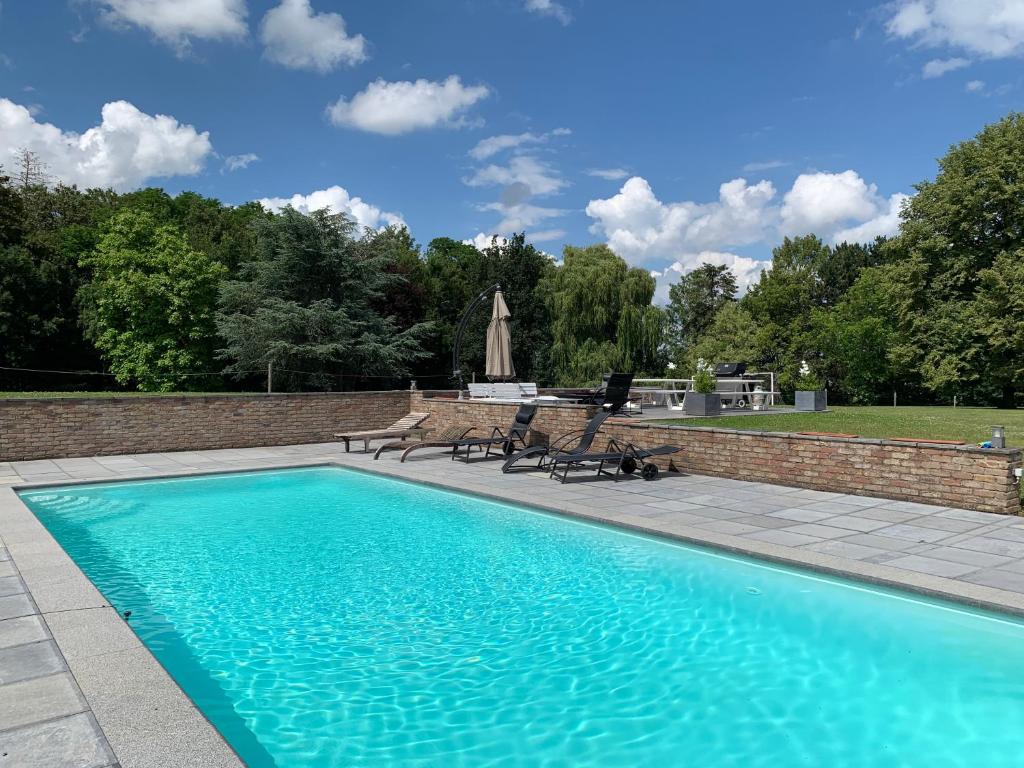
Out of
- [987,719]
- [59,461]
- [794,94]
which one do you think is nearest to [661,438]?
[987,719]

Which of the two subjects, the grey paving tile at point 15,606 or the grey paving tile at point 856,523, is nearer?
the grey paving tile at point 15,606

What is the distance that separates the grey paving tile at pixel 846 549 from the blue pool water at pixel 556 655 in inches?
17.6

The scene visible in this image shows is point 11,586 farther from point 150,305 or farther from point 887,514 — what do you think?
point 150,305

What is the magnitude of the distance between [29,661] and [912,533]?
6.36 meters

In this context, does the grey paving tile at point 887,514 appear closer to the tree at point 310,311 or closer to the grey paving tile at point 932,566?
the grey paving tile at point 932,566

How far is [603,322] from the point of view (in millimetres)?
30797

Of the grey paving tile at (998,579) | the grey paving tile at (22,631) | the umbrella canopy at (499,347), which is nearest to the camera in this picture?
the grey paving tile at (22,631)

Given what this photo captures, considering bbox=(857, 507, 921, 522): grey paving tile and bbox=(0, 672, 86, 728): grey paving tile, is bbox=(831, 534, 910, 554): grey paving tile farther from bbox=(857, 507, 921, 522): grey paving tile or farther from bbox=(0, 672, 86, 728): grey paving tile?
bbox=(0, 672, 86, 728): grey paving tile

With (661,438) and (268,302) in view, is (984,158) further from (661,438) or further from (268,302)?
(268,302)

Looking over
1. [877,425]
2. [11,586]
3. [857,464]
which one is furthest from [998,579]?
[877,425]

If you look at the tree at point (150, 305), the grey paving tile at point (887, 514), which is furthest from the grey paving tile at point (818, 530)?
the tree at point (150, 305)

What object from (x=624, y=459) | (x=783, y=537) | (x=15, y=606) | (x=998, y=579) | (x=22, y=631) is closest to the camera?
(x=22, y=631)

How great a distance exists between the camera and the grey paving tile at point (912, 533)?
5.76m

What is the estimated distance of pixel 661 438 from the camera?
Answer: 9.98m
